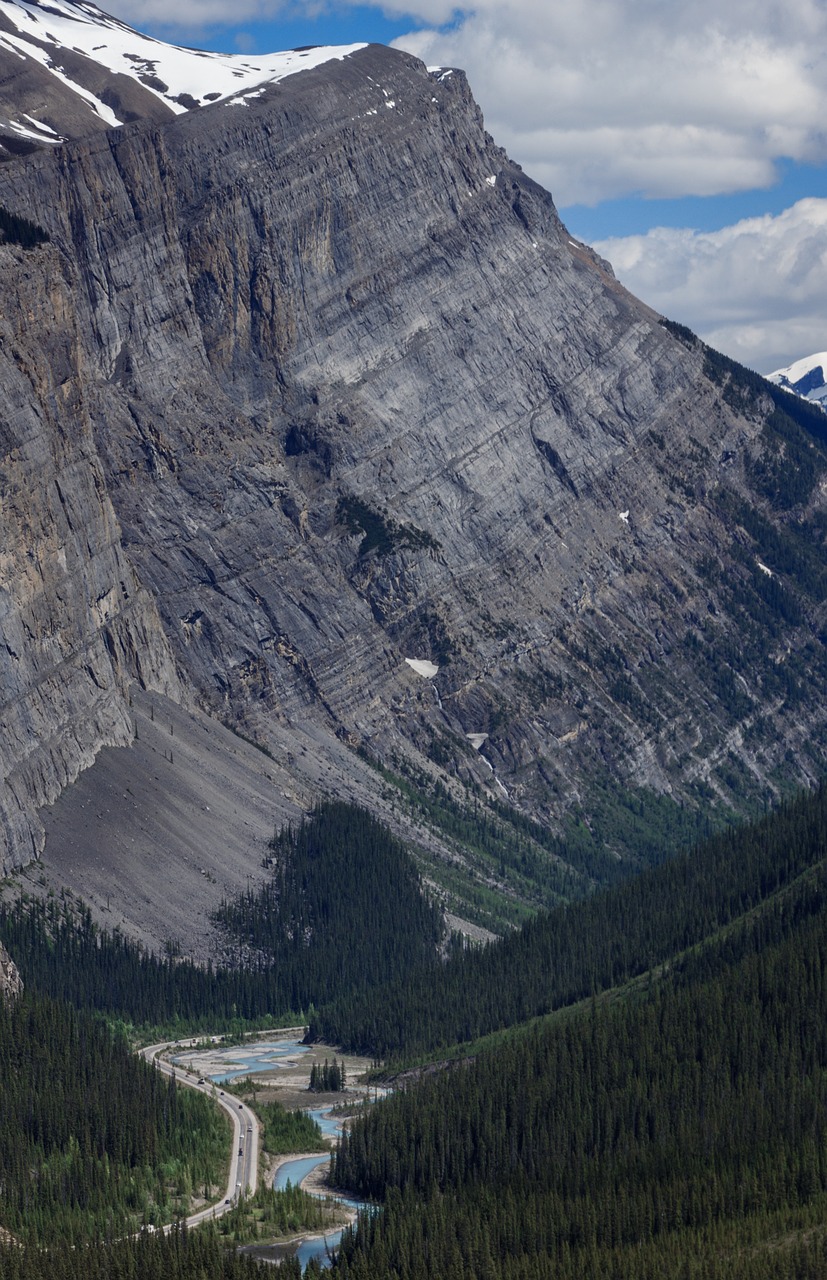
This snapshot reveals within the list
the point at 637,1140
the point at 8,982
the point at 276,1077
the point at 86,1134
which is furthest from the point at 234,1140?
the point at 637,1140

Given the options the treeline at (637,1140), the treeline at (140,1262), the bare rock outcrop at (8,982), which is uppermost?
the bare rock outcrop at (8,982)

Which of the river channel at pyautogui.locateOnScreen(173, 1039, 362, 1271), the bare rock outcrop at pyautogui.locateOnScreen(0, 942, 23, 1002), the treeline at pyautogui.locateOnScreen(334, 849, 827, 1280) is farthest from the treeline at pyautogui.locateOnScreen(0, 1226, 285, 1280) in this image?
the bare rock outcrop at pyautogui.locateOnScreen(0, 942, 23, 1002)

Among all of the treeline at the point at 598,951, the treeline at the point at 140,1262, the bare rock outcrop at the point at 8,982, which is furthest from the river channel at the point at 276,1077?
the bare rock outcrop at the point at 8,982

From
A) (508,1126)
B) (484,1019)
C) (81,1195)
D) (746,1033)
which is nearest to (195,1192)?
(81,1195)

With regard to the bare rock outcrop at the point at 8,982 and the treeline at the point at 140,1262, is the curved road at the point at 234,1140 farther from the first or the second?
the bare rock outcrop at the point at 8,982

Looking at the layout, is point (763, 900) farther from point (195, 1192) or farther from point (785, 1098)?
point (195, 1192)

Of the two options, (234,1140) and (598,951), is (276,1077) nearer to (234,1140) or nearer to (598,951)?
(234,1140)
